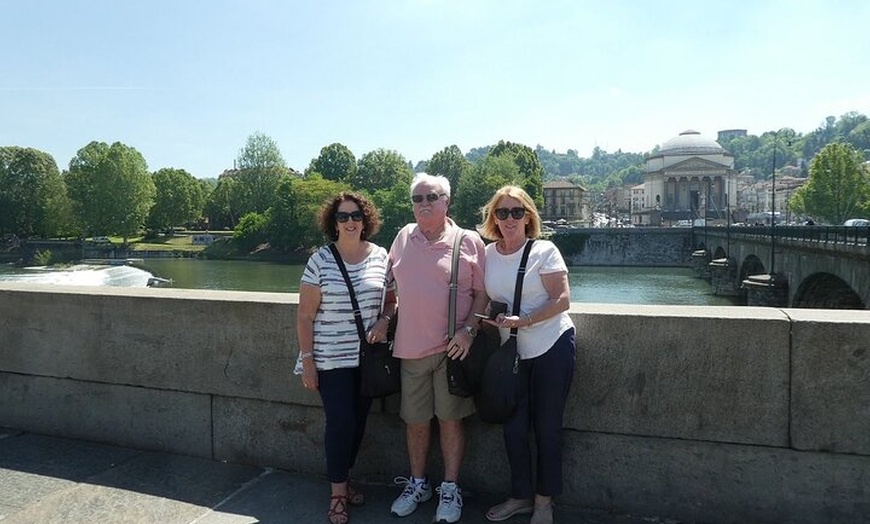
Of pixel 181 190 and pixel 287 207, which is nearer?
pixel 287 207

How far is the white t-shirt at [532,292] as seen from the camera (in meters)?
3.33

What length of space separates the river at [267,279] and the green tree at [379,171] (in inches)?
1116

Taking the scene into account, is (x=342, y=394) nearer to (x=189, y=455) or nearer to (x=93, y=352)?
(x=189, y=455)

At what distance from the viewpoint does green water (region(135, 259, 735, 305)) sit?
51.1 metres

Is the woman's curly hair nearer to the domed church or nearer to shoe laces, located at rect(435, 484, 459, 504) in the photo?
shoe laces, located at rect(435, 484, 459, 504)

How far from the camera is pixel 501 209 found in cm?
347

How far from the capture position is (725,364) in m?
3.39

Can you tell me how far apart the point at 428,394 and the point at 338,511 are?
0.75 m

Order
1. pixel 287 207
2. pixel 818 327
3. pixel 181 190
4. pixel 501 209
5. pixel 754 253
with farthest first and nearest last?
1. pixel 181 190
2. pixel 287 207
3. pixel 754 253
4. pixel 501 209
5. pixel 818 327

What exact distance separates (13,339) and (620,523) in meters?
4.41

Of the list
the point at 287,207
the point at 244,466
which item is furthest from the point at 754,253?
the point at 287,207

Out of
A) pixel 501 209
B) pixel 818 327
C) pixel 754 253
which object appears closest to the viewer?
pixel 818 327

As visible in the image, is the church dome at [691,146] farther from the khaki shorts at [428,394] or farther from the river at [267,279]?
the khaki shorts at [428,394]

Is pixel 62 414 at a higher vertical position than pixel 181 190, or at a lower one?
lower
